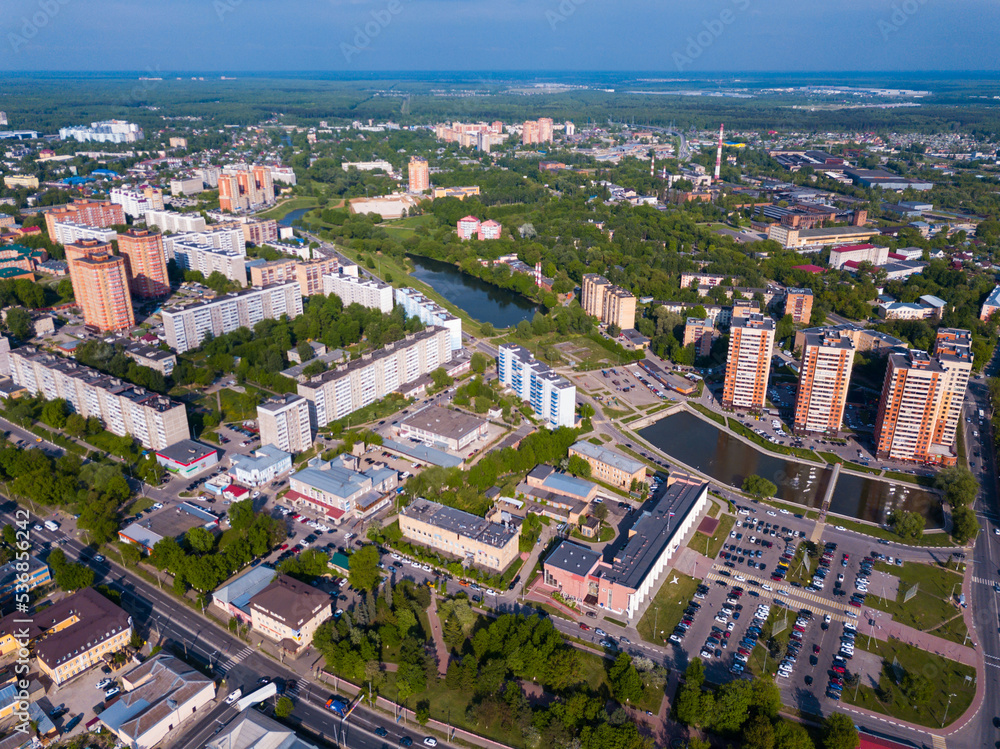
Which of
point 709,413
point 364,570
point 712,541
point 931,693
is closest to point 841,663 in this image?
point 931,693

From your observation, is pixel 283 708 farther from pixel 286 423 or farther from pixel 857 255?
pixel 857 255

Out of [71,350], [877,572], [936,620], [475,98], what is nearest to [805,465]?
[877,572]

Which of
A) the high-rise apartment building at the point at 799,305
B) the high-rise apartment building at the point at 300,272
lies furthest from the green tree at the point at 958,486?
the high-rise apartment building at the point at 300,272

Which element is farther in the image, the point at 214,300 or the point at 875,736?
the point at 214,300

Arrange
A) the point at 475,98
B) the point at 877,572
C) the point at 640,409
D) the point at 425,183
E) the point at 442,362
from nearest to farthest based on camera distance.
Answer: the point at 877,572, the point at 640,409, the point at 442,362, the point at 425,183, the point at 475,98

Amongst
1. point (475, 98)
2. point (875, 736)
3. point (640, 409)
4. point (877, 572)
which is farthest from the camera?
point (475, 98)

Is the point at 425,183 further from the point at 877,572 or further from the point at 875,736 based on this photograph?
the point at 875,736

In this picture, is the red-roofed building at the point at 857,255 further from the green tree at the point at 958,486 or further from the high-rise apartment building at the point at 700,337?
the green tree at the point at 958,486

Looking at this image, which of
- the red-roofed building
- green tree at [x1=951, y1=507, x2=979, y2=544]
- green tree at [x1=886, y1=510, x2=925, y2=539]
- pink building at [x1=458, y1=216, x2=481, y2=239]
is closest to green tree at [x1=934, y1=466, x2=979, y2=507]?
green tree at [x1=951, y1=507, x2=979, y2=544]
